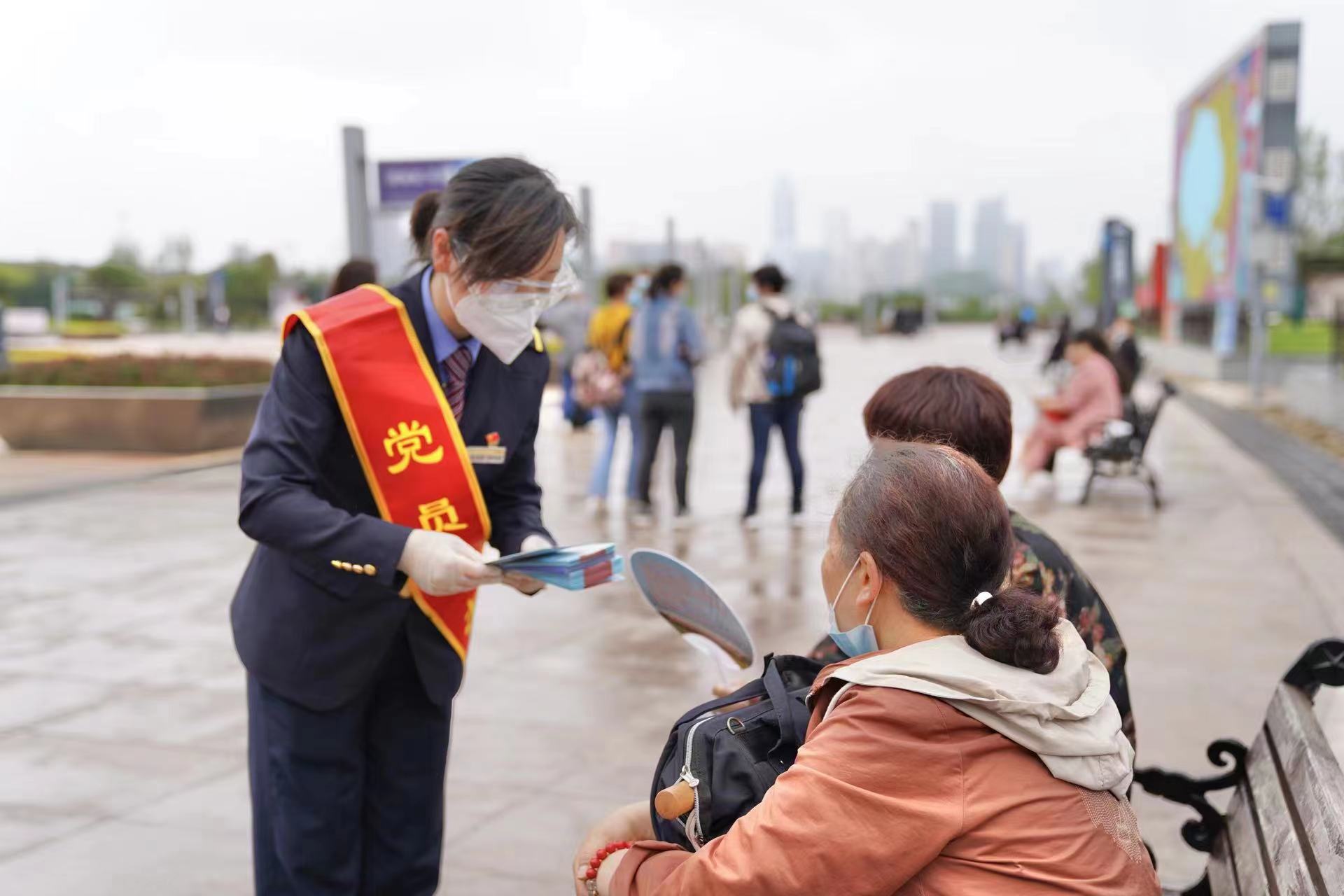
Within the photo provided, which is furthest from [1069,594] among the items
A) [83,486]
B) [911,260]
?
[911,260]

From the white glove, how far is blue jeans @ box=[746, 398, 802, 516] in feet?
20.6

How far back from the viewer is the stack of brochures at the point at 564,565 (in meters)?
1.96

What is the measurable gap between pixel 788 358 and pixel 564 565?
6.35 meters

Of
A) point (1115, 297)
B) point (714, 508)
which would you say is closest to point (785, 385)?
point (714, 508)

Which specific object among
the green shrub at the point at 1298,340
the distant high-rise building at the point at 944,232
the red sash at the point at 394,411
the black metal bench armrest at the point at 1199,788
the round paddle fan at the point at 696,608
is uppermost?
the distant high-rise building at the point at 944,232

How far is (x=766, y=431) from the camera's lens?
8414 mm

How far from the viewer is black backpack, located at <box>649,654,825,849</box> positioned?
1644 mm

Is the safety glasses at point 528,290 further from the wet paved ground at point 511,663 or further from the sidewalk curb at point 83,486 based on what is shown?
the sidewalk curb at point 83,486

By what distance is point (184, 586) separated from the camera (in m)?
6.47

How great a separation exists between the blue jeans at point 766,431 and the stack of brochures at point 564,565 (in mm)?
6316

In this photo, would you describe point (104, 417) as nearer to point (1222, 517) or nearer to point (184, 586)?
point (184, 586)

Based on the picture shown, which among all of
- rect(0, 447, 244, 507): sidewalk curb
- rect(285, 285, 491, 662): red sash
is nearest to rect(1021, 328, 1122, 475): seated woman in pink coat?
rect(0, 447, 244, 507): sidewalk curb

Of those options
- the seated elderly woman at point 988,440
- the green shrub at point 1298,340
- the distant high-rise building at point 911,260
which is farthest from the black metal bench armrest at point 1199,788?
the distant high-rise building at point 911,260

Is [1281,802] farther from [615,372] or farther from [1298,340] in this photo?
[1298,340]
